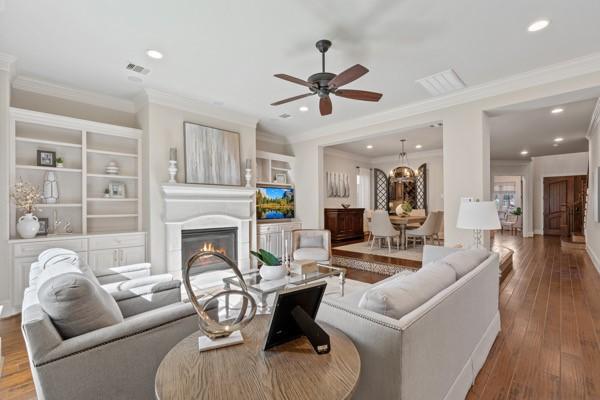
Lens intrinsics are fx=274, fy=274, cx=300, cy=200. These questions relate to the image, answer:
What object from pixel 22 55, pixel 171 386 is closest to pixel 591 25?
pixel 171 386

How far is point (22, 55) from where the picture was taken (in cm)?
294

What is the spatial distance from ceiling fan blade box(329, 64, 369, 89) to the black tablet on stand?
1.95 meters

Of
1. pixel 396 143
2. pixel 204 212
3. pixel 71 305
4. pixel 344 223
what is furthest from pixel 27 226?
pixel 396 143

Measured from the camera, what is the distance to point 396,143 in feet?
24.0

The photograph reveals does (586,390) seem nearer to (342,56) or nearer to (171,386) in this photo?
(171,386)

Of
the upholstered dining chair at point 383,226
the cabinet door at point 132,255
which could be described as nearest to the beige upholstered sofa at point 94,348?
the cabinet door at point 132,255

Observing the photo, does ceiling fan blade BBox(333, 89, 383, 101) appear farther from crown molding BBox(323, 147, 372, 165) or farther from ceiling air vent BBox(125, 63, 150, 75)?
crown molding BBox(323, 147, 372, 165)

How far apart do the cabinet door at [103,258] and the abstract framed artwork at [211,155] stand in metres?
1.39

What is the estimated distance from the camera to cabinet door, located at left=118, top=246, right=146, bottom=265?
376 centimetres

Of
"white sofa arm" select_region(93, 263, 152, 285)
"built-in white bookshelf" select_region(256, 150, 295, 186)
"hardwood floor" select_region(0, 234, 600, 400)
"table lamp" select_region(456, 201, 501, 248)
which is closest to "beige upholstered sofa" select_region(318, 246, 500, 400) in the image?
"hardwood floor" select_region(0, 234, 600, 400)

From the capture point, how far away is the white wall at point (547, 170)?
8.56 meters

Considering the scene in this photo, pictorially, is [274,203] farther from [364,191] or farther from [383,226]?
[364,191]

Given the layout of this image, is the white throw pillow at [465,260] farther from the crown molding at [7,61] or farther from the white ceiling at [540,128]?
the crown molding at [7,61]

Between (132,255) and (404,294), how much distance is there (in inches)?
149
